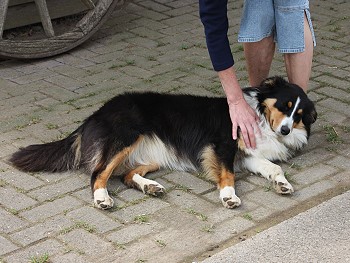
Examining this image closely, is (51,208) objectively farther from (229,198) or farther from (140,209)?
(229,198)

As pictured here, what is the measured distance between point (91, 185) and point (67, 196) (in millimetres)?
159

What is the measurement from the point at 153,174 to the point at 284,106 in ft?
3.11

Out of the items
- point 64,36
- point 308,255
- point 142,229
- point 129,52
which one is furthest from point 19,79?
point 308,255

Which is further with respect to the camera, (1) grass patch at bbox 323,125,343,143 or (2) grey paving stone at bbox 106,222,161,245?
(1) grass patch at bbox 323,125,343,143

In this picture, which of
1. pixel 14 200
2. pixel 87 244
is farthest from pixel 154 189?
pixel 14 200

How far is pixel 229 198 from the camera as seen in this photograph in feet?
15.4

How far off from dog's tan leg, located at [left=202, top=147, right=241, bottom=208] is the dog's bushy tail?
82cm

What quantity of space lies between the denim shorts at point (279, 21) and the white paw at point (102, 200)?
5.14ft

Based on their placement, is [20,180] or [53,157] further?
[53,157]

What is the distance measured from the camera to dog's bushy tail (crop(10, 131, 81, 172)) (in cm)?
512

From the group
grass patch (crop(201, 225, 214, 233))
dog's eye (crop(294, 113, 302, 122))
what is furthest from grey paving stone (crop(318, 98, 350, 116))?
grass patch (crop(201, 225, 214, 233))

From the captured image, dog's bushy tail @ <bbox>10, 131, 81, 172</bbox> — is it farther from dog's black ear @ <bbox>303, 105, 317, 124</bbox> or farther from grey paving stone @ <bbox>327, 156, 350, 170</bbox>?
grey paving stone @ <bbox>327, 156, 350, 170</bbox>

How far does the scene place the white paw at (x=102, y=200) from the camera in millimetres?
4656

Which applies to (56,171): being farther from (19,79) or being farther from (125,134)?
(19,79)
